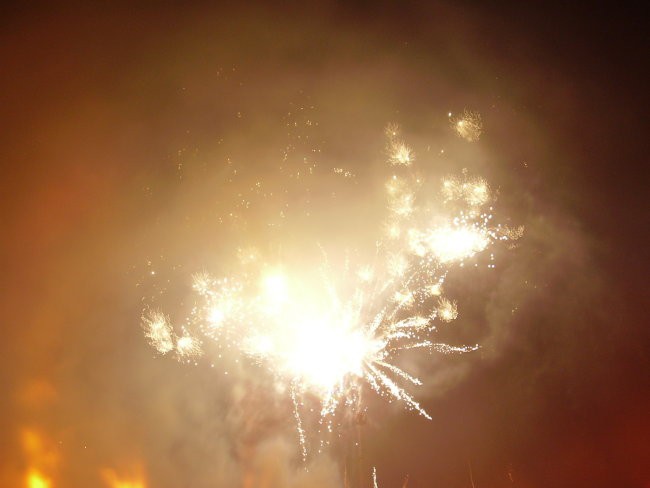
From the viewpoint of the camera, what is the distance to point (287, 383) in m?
10.9

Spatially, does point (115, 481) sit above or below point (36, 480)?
above

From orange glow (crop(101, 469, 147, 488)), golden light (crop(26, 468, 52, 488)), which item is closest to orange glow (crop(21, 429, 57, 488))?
golden light (crop(26, 468, 52, 488))

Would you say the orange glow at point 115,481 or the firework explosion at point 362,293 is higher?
the firework explosion at point 362,293

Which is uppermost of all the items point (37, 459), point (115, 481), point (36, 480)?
point (37, 459)

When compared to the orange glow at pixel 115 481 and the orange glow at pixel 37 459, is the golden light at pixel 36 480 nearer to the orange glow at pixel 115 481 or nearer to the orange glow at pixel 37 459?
the orange glow at pixel 37 459

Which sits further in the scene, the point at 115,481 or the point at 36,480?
the point at 115,481

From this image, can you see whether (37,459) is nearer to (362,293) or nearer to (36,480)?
(36,480)

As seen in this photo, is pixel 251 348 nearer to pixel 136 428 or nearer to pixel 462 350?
pixel 136 428

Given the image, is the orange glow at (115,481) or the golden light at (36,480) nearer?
the golden light at (36,480)

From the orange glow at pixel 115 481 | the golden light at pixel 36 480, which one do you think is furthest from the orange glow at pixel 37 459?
the orange glow at pixel 115 481

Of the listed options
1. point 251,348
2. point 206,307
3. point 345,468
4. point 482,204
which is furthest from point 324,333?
point 345,468

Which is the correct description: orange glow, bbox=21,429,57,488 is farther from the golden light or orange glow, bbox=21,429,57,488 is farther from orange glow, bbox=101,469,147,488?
orange glow, bbox=101,469,147,488

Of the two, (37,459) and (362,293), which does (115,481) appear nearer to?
(37,459)

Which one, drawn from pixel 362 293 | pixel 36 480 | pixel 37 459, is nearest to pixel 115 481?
pixel 36 480
